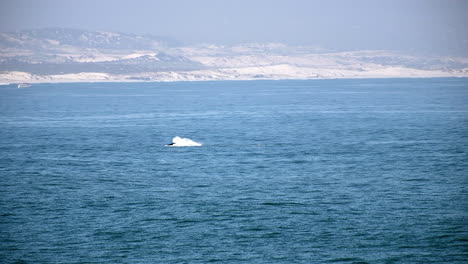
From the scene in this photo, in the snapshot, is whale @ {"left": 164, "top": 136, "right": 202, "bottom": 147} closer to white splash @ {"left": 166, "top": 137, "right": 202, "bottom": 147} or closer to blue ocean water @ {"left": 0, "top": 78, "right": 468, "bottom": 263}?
white splash @ {"left": 166, "top": 137, "right": 202, "bottom": 147}

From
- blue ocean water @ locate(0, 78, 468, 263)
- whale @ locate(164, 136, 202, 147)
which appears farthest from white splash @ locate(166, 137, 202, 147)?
blue ocean water @ locate(0, 78, 468, 263)

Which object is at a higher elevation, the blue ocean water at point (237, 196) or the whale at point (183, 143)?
the blue ocean water at point (237, 196)

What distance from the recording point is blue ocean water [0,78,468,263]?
43163 millimetres

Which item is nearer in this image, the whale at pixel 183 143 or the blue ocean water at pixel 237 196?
the blue ocean water at pixel 237 196

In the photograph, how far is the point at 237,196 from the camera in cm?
5784

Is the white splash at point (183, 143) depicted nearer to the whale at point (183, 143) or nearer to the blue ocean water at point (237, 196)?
the whale at point (183, 143)

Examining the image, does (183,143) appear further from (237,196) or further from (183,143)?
(237,196)

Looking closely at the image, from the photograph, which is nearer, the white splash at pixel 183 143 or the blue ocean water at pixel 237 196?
the blue ocean water at pixel 237 196

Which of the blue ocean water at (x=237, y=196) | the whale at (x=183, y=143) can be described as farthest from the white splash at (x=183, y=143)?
the blue ocean water at (x=237, y=196)

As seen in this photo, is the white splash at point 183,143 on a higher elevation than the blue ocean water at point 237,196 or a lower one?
lower

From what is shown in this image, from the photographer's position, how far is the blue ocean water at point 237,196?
142ft

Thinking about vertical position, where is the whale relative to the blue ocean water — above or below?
below

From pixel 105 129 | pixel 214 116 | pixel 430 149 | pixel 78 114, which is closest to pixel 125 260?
pixel 430 149

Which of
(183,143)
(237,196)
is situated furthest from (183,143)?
(237,196)
